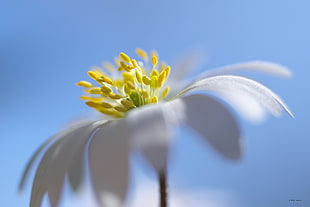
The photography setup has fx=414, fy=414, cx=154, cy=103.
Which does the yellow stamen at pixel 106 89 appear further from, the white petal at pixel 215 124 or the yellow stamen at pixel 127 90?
the white petal at pixel 215 124

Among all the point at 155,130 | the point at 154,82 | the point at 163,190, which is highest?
the point at 154,82

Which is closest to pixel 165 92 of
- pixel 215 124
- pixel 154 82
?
pixel 154 82

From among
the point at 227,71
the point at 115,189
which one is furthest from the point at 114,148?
the point at 227,71

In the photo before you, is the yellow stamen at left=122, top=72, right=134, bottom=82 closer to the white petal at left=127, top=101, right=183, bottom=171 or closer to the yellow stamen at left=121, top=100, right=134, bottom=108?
the yellow stamen at left=121, top=100, right=134, bottom=108

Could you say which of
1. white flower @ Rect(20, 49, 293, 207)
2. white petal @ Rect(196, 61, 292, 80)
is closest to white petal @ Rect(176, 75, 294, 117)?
white flower @ Rect(20, 49, 293, 207)

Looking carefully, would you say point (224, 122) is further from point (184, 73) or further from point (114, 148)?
point (184, 73)

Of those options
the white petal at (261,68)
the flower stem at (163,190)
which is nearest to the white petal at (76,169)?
the flower stem at (163,190)

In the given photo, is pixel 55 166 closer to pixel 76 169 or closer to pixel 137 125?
pixel 76 169
